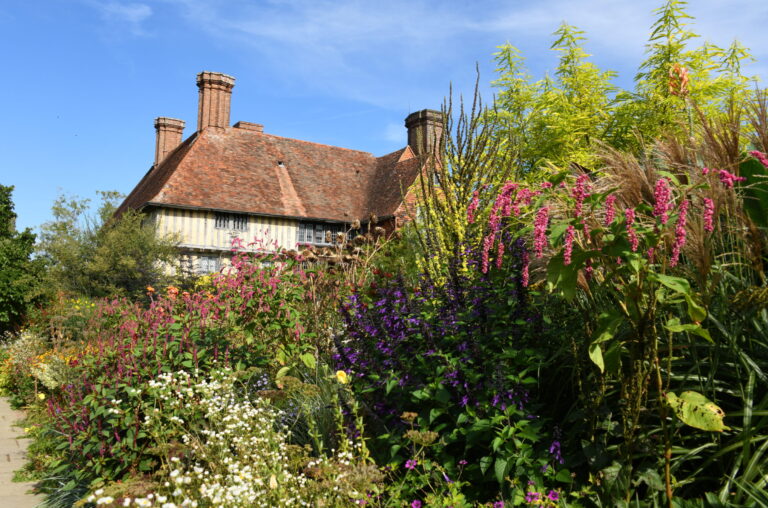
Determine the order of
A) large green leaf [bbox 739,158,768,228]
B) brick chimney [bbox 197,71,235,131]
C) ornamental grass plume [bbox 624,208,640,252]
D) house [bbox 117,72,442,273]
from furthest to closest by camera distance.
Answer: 1. brick chimney [bbox 197,71,235,131]
2. house [bbox 117,72,442,273]
3. large green leaf [bbox 739,158,768,228]
4. ornamental grass plume [bbox 624,208,640,252]

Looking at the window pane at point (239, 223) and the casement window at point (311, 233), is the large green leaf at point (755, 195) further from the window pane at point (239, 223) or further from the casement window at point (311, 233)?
the casement window at point (311, 233)

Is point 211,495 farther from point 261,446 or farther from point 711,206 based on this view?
point 711,206

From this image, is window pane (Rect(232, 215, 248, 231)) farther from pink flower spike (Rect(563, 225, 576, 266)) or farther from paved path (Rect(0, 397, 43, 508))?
pink flower spike (Rect(563, 225, 576, 266))

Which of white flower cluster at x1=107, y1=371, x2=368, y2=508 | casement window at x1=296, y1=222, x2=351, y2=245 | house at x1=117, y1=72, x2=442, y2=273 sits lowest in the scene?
white flower cluster at x1=107, y1=371, x2=368, y2=508

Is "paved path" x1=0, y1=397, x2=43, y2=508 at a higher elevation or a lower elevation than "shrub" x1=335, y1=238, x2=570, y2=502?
lower

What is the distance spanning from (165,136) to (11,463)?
30439 mm

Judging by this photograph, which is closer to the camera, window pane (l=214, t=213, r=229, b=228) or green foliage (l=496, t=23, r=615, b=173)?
green foliage (l=496, t=23, r=615, b=173)

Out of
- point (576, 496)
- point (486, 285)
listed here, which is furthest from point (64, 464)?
point (576, 496)

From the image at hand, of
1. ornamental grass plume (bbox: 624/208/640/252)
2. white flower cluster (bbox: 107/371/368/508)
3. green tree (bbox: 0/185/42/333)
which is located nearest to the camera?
ornamental grass plume (bbox: 624/208/640/252)

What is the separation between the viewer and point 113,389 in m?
4.59

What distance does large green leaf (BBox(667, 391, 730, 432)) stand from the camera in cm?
245

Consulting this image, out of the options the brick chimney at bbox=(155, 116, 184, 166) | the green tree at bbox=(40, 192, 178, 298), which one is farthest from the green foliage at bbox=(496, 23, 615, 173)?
the brick chimney at bbox=(155, 116, 184, 166)

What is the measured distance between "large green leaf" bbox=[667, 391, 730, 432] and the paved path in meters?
4.85

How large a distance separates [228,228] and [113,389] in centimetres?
2012
